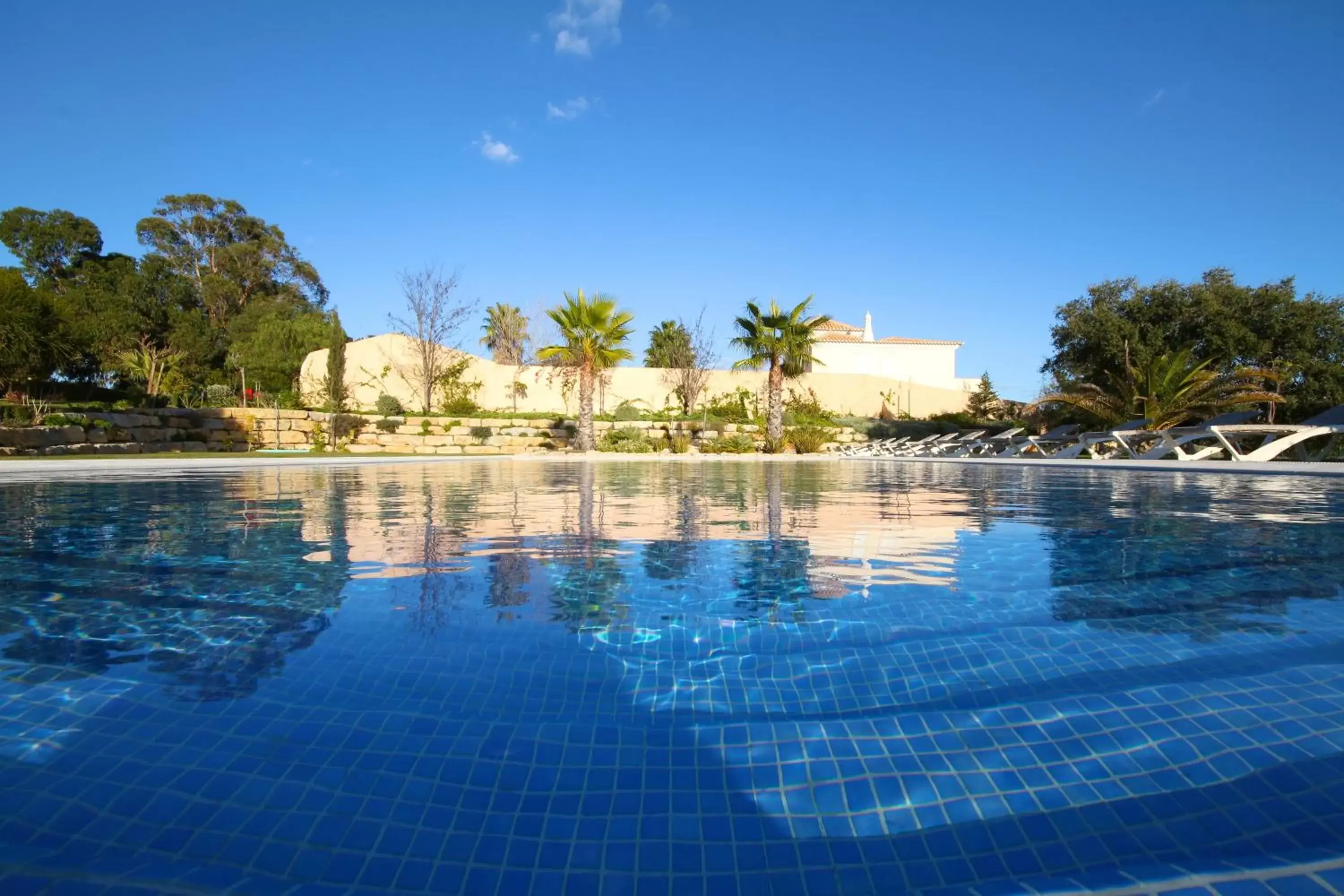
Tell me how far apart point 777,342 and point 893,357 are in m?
19.8

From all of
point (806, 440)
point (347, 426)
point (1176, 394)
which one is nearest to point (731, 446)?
point (806, 440)

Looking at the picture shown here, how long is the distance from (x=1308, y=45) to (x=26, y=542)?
73.3 feet

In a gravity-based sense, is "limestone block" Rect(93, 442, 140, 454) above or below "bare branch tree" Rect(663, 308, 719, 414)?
below

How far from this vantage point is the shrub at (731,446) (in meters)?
21.7

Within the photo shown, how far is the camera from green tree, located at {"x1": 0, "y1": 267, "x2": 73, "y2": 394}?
15711 mm

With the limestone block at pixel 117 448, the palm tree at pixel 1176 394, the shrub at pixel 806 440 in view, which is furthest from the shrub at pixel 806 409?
the limestone block at pixel 117 448

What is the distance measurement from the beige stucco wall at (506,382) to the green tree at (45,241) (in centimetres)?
2083

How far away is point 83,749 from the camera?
1.81 metres

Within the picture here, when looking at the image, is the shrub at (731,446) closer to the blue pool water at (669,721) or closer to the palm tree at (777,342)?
the palm tree at (777,342)

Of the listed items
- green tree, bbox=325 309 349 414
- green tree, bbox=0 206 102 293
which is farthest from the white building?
green tree, bbox=0 206 102 293

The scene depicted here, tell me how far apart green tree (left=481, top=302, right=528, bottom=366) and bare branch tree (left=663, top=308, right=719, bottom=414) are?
1232 cm

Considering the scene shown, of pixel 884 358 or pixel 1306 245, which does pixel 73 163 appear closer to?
pixel 884 358

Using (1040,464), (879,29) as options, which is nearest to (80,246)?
(879,29)

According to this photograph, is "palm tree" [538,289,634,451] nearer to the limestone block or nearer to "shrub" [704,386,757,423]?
"shrub" [704,386,757,423]
